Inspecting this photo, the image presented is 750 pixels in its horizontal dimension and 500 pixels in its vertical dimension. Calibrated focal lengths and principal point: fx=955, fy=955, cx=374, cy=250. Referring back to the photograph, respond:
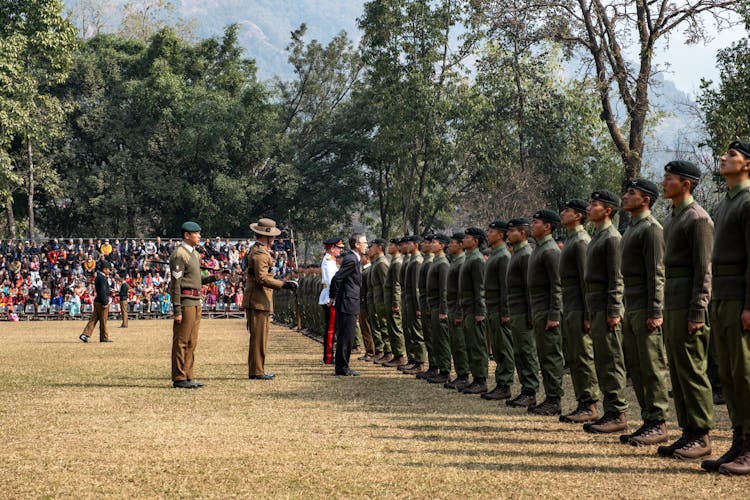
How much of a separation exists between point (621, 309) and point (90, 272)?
3365 cm

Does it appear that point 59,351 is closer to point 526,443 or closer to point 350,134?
point 526,443

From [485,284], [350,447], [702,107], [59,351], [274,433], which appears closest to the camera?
[350,447]

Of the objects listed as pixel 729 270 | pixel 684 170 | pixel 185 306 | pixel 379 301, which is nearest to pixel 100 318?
pixel 379 301

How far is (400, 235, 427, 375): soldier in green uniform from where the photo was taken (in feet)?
45.6

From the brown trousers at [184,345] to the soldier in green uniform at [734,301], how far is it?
7186 millimetres

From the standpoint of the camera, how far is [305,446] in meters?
7.34

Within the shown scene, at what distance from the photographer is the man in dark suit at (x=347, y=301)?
13523 mm

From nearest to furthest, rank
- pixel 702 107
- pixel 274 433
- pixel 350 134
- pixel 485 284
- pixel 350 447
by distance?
pixel 350 447 → pixel 274 433 → pixel 485 284 → pixel 702 107 → pixel 350 134

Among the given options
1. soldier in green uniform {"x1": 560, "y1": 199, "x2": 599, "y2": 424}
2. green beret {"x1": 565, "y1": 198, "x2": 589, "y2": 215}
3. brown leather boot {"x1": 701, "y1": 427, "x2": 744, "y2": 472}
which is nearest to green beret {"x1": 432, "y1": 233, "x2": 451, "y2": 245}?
green beret {"x1": 565, "y1": 198, "x2": 589, "y2": 215}

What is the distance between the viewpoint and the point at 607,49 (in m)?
24.8

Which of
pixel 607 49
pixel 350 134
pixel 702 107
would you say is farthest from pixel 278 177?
pixel 702 107

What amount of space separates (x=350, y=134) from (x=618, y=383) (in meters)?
46.1

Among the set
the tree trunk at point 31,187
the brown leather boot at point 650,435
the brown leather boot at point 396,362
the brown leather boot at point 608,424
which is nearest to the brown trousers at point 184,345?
the brown leather boot at point 396,362

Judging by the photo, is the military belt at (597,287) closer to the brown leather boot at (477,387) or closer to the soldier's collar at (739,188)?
the soldier's collar at (739,188)
